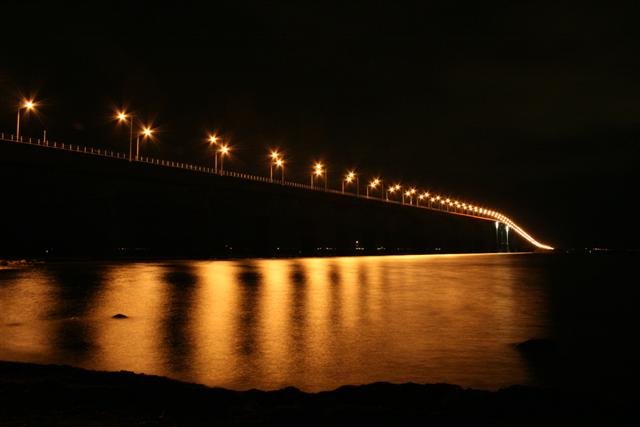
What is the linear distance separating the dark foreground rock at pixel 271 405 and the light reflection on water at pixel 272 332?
Result: 230cm

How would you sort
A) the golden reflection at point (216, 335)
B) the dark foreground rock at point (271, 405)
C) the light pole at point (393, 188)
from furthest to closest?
the light pole at point (393, 188), the golden reflection at point (216, 335), the dark foreground rock at point (271, 405)

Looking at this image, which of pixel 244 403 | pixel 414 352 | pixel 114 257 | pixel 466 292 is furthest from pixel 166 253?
pixel 244 403

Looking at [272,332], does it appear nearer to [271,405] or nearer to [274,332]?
[274,332]

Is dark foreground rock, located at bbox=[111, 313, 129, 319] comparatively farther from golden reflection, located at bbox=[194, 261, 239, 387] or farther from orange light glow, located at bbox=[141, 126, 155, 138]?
orange light glow, located at bbox=[141, 126, 155, 138]

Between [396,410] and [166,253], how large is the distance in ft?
273

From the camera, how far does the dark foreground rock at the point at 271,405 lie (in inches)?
293

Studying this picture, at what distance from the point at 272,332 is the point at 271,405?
9651 mm

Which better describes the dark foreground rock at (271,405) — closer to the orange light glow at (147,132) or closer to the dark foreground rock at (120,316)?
the dark foreground rock at (120,316)

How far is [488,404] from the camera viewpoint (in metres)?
8.37

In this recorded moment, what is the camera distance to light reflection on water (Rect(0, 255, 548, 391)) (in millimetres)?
12695

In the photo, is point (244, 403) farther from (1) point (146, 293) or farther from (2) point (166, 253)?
(2) point (166, 253)

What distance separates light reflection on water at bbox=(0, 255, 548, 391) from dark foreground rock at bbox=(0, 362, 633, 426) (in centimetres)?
230

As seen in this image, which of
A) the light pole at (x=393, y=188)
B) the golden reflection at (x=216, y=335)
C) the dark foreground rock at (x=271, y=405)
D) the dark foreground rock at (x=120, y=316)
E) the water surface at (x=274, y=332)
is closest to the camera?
the dark foreground rock at (x=271, y=405)

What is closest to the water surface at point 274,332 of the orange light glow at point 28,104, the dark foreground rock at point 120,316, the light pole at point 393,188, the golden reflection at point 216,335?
the golden reflection at point 216,335
